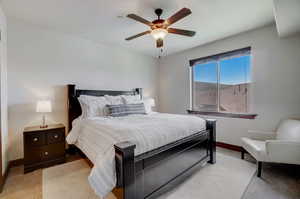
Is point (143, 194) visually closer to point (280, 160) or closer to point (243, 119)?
point (280, 160)

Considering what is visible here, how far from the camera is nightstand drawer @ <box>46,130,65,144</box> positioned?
8.56ft

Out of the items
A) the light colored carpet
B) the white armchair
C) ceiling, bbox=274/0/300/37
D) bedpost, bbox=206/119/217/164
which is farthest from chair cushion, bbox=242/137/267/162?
ceiling, bbox=274/0/300/37

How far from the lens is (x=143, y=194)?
5.25 ft

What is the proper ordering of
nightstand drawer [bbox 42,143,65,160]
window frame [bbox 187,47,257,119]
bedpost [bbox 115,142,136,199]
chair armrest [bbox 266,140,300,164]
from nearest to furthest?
bedpost [bbox 115,142,136,199] < chair armrest [bbox 266,140,300,164] < nightstand drawer [bbox 42,143,65,160] < window frame [bbox 187,47,257,119]

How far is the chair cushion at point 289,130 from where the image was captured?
2.29 meters

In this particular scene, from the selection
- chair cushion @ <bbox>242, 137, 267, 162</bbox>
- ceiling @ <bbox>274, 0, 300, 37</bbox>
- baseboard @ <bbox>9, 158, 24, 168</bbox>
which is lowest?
baseboard @ <bbox>9, 158, 24, 168</bbox>

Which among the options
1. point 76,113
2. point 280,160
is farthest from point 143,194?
point 76,113

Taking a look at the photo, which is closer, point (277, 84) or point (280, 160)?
point (280, 160)

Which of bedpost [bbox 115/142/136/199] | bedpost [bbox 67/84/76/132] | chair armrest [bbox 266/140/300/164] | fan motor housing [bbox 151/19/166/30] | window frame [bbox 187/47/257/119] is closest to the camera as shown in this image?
bedpost [bbox 115/142/136/199]

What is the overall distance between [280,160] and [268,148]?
9.0 inches

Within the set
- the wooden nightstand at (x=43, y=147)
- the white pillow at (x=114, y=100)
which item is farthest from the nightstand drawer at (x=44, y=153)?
the white pillow at (x=114, y=100)

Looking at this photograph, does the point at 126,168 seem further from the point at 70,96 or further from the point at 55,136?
the point at 70,96

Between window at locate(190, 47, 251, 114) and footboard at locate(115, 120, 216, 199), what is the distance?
1.49 meters

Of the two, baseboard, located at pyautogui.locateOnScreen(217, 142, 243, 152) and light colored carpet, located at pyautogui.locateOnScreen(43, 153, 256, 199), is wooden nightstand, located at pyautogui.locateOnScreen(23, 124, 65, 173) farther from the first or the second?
baseboard, located at pyautogui.locateOnScreen(217, 142, 243, 152)
